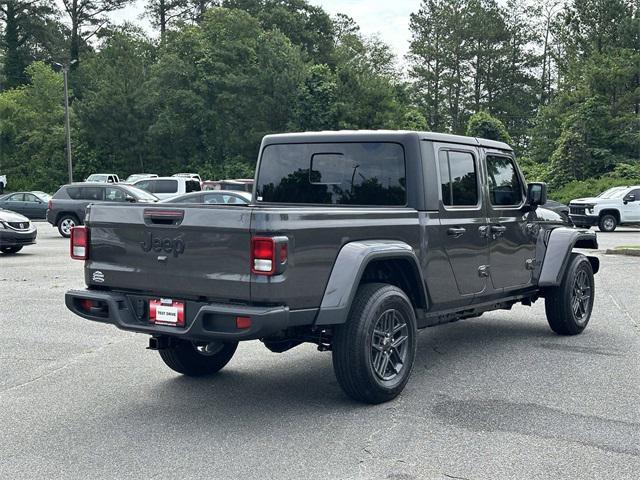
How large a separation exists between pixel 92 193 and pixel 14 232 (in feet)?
22.0

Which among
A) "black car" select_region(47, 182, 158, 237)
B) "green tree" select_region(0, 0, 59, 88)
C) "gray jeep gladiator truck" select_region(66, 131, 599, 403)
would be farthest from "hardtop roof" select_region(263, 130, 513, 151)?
"green tree" select_region(0, 0, 59, 88)

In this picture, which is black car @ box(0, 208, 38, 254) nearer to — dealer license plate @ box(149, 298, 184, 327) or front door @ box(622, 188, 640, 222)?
dealer license plate @ box(149, 298, 184, 327)

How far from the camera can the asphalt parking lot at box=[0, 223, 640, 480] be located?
4.52m

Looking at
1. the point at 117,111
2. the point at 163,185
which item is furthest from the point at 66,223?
the point at 117,111

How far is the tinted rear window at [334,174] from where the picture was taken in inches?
254

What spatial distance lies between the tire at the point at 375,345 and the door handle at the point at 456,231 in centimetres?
85

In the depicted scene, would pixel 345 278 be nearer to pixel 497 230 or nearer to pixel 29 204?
pixel 497 230

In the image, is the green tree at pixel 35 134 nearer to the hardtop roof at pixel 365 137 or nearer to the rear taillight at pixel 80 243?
the hardtop roof at pixel 365 137

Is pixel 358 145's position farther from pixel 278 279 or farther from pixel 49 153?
pixel 49 153

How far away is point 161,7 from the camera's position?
75.4 metres

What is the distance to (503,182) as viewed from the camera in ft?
25.0

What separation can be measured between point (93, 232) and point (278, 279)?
168 centimetres

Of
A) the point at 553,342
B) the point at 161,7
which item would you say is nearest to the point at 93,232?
the point at 553,342

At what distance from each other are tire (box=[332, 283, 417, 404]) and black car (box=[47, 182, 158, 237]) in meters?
18.9
